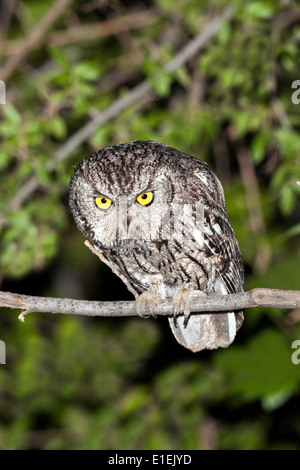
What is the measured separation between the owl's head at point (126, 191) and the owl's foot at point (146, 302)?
30cm

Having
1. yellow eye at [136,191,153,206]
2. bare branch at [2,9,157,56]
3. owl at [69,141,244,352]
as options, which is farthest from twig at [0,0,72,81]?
yellow eye at [136,191,153,206]

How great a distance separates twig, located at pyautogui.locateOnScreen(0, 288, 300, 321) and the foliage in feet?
4.88

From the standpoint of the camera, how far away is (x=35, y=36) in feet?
15.8

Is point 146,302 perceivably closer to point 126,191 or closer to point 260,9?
point 126,191

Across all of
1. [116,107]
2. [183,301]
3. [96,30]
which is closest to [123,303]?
[183,301]

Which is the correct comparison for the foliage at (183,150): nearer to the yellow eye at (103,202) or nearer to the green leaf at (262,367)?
the green leaf at (262,367)

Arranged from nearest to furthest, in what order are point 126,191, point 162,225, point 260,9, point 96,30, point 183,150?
point 126,191, point 162,225, point 260,9, point 183,150, point 96,30

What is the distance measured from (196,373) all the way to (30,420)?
4.92 feet

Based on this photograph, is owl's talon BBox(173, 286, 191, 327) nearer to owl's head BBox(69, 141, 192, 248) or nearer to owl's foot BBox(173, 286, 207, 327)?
owl's foot BBox(173, 286, 207, 327)

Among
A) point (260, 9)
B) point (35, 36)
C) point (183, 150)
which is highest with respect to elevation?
point (35, 36)

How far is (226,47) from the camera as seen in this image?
15.0 feet

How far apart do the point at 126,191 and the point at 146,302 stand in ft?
2.21

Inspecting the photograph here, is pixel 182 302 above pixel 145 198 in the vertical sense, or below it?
below

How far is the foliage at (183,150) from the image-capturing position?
4082mm
